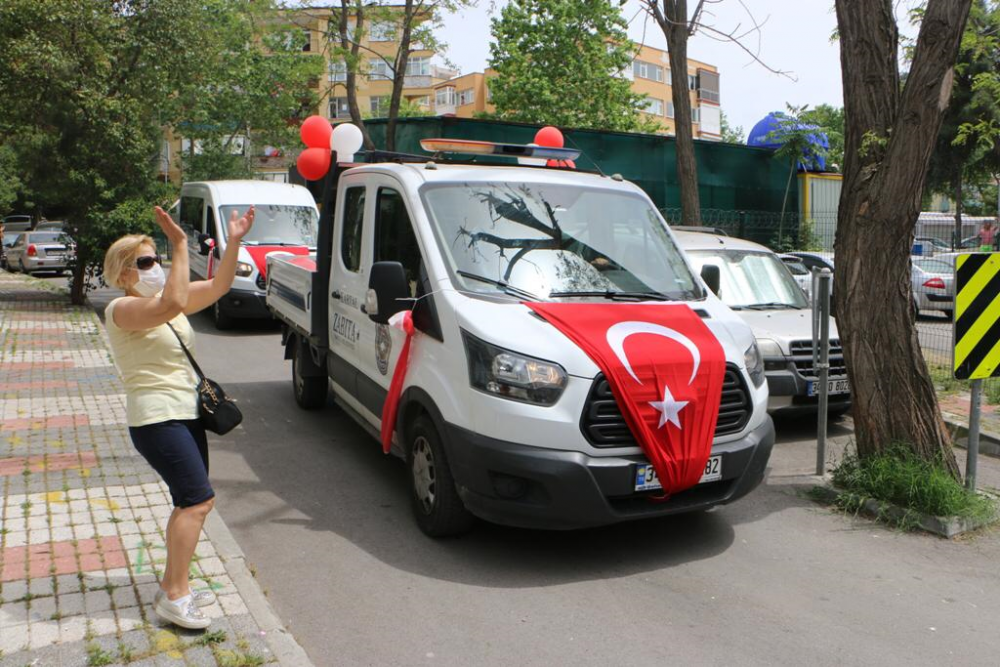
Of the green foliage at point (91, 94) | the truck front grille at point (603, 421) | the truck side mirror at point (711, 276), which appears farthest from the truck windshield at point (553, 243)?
the green foliage at point (91, 94)

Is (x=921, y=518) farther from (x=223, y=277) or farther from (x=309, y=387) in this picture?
(x=309, y=387)

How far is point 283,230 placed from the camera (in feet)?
50.6

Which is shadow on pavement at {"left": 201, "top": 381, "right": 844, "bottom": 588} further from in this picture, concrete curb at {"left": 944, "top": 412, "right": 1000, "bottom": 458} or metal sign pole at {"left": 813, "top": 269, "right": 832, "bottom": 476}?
concrete curb at {"left": 944, "top": 412, "right": 1000, "bottom": 458}

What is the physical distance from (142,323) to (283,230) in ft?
38.8

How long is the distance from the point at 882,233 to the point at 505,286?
2616mm

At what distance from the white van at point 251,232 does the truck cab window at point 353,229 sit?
7299 millimetres

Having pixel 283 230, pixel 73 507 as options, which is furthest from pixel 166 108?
pixel 73 507

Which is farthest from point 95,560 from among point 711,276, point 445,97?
point 445,97

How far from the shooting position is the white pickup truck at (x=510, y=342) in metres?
4.80

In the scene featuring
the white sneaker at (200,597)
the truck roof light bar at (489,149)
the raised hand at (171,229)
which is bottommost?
the white sneaker at (200,597)

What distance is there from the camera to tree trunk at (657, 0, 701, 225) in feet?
46.5

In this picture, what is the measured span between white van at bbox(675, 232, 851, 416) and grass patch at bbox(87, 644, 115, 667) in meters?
5.19

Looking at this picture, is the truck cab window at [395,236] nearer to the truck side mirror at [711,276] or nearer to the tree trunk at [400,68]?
the truck side mirror at [711,276]

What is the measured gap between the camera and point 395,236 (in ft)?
20.4
